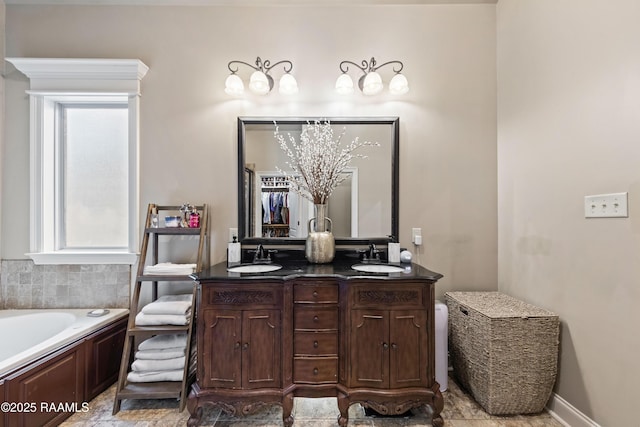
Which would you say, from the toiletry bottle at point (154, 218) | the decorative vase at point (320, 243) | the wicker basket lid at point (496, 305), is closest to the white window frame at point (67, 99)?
the toiletry bottle at point (154, 218)

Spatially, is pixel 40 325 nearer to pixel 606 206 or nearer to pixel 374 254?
pixel 374 254

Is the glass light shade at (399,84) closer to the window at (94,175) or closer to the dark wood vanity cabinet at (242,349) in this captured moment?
the dark wood vanity cabinet at (242,349)

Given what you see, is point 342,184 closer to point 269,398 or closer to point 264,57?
point 264,57

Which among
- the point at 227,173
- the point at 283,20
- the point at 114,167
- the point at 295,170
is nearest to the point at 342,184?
the point at 295,170

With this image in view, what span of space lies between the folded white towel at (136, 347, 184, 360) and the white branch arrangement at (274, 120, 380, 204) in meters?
1.37

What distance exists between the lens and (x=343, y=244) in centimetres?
233

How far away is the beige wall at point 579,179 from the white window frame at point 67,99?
112 inches

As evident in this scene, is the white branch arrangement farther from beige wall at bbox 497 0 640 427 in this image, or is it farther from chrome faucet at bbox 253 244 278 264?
beige wall at bbox 497 0 640 427

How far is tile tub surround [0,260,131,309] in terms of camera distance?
91.1 inches

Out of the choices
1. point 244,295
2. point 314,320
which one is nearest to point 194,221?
point 244,295

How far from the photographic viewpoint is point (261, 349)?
1.71m

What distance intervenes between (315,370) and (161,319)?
1.05 metres

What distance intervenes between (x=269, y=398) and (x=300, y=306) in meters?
0.54

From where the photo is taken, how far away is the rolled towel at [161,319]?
6.31ft
